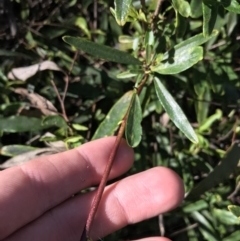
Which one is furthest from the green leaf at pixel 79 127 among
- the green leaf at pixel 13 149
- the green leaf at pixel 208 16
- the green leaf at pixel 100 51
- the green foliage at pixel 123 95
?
the green leaf at pixel 208 16

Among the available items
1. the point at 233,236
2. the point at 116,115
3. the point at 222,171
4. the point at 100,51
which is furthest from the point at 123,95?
the point at 233,236

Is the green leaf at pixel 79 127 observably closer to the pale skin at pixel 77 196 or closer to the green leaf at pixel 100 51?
the pale skin at pixel 77 196

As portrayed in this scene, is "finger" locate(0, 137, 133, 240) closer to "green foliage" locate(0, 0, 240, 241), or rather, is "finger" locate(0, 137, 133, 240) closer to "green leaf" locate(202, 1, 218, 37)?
"green foliage" locate(0, 0, 240, 241)

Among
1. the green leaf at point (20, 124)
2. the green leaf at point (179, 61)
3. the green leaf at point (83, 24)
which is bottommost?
the green leaf at point (20, 124)

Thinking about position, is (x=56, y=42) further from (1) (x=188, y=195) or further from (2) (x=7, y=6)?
(1) (x=188, y=195)

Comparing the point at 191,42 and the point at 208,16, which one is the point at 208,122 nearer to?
the point at 191,42

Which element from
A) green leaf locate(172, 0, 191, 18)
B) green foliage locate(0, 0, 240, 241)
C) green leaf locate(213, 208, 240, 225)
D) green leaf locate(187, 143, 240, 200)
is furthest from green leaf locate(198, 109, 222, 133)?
green leaf locate(172, 0, 191, 18)

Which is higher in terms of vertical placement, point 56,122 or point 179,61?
point 179,61
